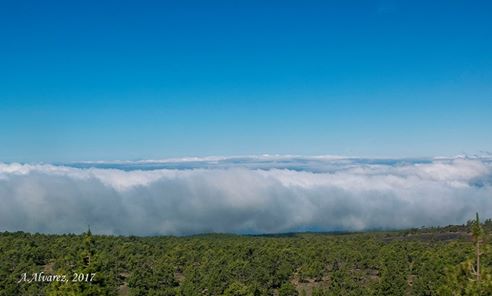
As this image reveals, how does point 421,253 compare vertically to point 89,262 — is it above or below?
below

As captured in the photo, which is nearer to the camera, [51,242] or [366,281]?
[366,281]

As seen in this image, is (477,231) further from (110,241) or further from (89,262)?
(110,241)

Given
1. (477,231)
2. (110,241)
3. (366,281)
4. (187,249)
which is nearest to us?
(477,231)

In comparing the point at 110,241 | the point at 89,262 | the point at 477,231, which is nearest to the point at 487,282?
the point at 477,231

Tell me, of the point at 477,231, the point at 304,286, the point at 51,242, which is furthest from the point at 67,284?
the point at 51,242

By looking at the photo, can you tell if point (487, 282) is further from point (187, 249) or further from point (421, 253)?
point (187, 249)

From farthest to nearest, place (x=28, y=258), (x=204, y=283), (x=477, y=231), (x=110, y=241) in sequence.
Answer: (x=110, y=241)
(x=28, y=258)
(x=204, y=283)
(x=477, y=231)

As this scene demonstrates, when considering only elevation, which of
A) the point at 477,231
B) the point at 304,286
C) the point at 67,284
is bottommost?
the point at 304,286

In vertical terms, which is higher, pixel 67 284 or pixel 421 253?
pixel 67 284

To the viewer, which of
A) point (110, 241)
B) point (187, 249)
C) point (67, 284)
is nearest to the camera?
point (67, 284)
